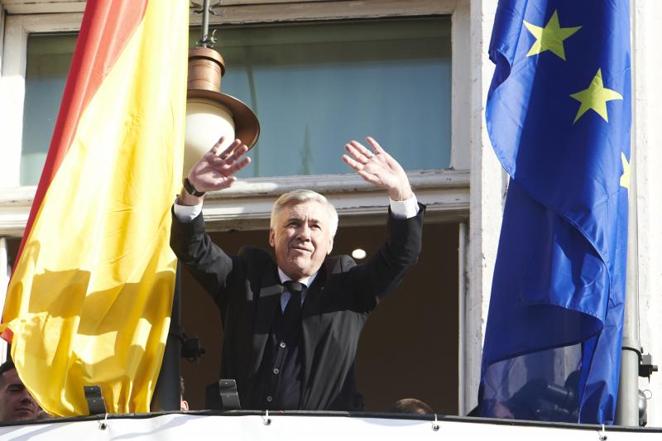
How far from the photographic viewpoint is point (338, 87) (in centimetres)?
947

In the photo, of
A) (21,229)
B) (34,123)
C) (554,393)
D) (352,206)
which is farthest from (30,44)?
(554,393)

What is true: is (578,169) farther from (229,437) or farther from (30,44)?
(30,44)

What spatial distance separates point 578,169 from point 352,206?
164cm

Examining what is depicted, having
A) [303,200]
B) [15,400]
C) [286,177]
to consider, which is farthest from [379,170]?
[15,400]

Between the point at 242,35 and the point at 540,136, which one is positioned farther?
the point at 242,35

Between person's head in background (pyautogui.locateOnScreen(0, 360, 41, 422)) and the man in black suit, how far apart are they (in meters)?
0.98

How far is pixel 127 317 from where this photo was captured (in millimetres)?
7715

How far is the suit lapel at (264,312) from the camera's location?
7.58m

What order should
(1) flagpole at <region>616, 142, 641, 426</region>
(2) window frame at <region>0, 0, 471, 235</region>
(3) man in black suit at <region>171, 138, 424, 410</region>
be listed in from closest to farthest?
(1) flagpole at <region>616, 142, 641, 426</region> < (3) man in black suit at <region>171, 138, 424, 410</region> < (2) window frame at <region>0, 0, 471, 235</region>

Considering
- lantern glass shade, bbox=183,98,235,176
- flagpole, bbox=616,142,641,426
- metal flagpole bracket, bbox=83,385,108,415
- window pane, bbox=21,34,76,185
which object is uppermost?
window pane, bbox=21,34,76,185

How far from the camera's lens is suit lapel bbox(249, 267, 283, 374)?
7578mm

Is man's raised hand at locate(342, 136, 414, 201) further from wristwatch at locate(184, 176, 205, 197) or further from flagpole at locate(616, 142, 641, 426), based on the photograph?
flagpole at locate(616, 142, 641, 426)

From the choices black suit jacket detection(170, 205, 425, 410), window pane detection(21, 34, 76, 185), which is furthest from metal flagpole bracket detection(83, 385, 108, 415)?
window pane detection(21, 34, 76, 185)

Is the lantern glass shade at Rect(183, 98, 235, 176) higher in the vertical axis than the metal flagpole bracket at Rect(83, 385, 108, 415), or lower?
higher
